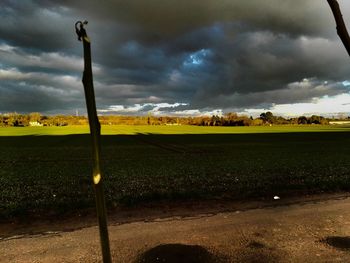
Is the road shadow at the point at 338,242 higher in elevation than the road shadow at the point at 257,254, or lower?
lower

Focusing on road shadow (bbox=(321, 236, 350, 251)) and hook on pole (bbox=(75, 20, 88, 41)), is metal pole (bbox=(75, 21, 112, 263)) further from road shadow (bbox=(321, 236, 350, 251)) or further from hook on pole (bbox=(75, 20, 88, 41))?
road shadow (bbox=(321, 236, 350, 251))

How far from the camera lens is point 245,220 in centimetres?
1008

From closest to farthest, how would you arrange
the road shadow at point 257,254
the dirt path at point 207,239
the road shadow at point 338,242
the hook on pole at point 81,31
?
the hook on pole at point 81,31
the road shadow at point 257,254
the dirt path at point 207,239
the road shadow at point 338,242

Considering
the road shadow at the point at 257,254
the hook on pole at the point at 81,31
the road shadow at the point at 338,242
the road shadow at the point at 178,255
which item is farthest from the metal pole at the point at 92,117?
the road shadow at the point at 338,242

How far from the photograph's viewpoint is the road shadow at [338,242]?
25.8 ft

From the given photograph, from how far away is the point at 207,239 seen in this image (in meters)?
8.43

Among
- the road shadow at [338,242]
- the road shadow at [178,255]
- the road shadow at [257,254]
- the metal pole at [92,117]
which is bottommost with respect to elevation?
the road shadow at [338,242]

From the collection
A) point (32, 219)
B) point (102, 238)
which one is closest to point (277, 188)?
point (32, 219)

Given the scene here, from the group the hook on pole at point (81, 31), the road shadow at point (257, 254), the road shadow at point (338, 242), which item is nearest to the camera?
the hook on pole at point (81, 31)

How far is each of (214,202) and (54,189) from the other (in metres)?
8.68

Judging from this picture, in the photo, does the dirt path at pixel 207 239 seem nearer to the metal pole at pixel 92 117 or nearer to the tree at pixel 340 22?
the metal pole at pixel 92 117

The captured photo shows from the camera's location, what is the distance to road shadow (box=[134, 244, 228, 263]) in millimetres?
7238

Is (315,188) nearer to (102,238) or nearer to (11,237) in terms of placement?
(11,237)

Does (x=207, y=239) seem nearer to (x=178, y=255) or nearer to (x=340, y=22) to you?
(x=178, y=255)
